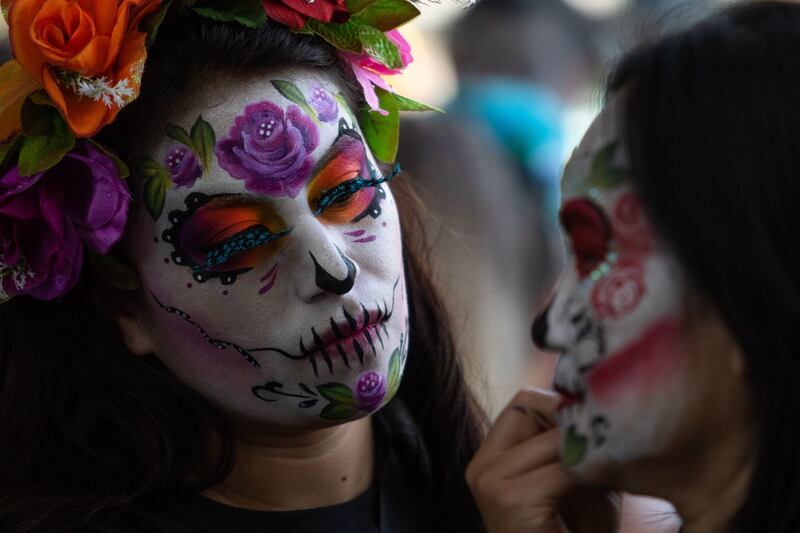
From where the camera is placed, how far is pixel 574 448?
1340mm

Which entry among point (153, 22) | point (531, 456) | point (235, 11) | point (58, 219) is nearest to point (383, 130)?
point (235, 11)

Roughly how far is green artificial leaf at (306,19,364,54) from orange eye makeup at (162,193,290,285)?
0.29 metres

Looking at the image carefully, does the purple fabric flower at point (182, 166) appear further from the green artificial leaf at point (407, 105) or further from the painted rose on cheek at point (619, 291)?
the painted rose on cheek at point (619, 291)

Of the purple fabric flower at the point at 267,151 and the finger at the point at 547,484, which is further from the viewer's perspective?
the purple fabric flower at the point at 267,151

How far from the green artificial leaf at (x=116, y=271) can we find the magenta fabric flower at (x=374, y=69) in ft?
1.45

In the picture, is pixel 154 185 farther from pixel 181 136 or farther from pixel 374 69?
pixel 374 69

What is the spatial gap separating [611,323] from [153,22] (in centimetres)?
80

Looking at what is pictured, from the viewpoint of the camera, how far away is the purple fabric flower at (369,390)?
1711 millimetres

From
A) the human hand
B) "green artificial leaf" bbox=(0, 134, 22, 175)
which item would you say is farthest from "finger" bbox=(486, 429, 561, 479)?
"green artificial leaf" bbox=(0, 134, 22, 175)

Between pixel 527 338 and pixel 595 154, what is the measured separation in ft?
7.29

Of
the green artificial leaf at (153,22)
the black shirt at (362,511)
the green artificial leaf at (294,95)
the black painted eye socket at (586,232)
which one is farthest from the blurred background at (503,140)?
the black painted eye socket at (586,232)

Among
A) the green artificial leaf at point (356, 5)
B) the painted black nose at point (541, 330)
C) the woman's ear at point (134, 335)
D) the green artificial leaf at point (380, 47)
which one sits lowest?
the woman's ear at point (134, 335)

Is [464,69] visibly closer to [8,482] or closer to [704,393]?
[8,482]

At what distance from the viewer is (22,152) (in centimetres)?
166
